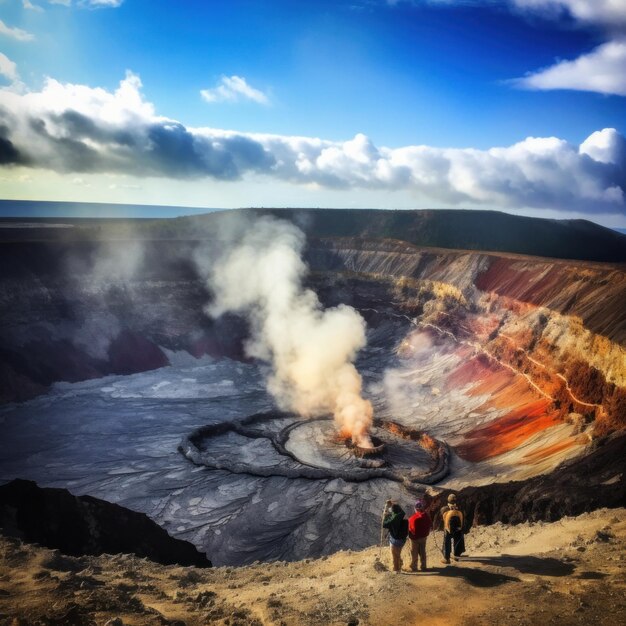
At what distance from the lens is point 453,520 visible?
11.4 meters

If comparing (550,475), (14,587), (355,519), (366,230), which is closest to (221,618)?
(14,587)

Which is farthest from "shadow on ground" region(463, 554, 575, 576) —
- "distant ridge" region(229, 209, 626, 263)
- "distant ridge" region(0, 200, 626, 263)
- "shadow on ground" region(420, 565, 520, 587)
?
"distant ridge" region(229, 209, 626, 263)

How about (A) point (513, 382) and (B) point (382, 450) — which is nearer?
(B) point (382, 450)

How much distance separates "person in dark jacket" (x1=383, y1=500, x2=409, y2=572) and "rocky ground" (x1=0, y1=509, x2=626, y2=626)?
1.33 ft

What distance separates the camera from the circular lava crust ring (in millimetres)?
25188

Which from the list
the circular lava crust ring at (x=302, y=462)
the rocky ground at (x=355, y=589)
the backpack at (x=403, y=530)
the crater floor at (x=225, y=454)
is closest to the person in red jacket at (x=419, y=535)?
the backpack at (x=403, y=530)

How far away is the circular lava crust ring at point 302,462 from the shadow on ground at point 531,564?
1297 cm

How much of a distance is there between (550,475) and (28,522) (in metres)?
20.6

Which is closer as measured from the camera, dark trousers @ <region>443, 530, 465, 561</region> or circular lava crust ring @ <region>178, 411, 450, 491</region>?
→ dark trousers @ <region>443, 530, 465, 561</region>

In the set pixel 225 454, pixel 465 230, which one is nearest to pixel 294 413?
pixel 225 454

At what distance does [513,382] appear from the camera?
33438mm

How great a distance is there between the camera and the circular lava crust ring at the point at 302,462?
25.2 meters

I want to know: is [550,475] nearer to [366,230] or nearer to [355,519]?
[355,519]

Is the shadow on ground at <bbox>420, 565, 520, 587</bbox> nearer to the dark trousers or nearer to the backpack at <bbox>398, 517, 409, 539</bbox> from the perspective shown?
the dark trousers
